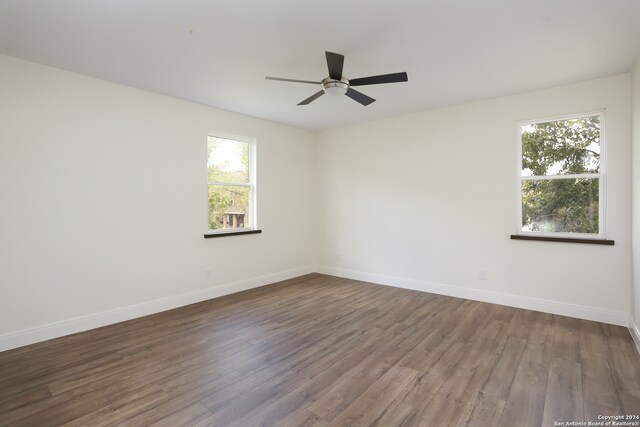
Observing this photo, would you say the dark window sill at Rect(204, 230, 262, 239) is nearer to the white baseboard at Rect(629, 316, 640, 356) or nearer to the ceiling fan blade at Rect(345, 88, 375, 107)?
the ceiling fan blade at Rect(345, 88, 375, 107)

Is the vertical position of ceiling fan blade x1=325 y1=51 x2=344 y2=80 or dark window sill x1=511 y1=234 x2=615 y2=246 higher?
ceiling fan blade x1=325 y1=51 x2=344 y2=80

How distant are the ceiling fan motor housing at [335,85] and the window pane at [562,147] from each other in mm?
2605

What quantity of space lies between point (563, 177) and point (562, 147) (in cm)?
36

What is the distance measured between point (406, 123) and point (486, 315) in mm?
2892

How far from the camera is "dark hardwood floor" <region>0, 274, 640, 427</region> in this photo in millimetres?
2027

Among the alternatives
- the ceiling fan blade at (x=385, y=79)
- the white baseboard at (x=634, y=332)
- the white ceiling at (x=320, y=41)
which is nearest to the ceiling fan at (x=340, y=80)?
the ceiling fan blade at (x=385, y=79)

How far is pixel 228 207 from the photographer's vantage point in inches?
188

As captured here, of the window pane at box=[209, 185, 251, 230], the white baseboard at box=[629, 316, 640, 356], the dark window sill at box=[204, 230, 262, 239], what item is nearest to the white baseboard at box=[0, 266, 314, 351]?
the dark window sill at box=[204, 230, 262, 239]

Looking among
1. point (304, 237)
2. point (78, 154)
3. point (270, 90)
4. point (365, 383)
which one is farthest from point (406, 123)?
point (78, 154)

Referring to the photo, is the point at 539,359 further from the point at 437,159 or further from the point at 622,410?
the point at 437,159

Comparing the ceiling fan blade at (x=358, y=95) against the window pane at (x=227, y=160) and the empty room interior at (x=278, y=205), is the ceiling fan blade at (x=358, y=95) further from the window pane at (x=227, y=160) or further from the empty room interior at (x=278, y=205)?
the window pane at (x=227, y=160)

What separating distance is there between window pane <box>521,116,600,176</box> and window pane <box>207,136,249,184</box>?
3.89 m

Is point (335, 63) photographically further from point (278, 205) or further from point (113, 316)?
point (113, 316)

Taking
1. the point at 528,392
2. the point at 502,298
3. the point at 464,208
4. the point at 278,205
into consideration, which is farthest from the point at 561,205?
the point at 278,205
